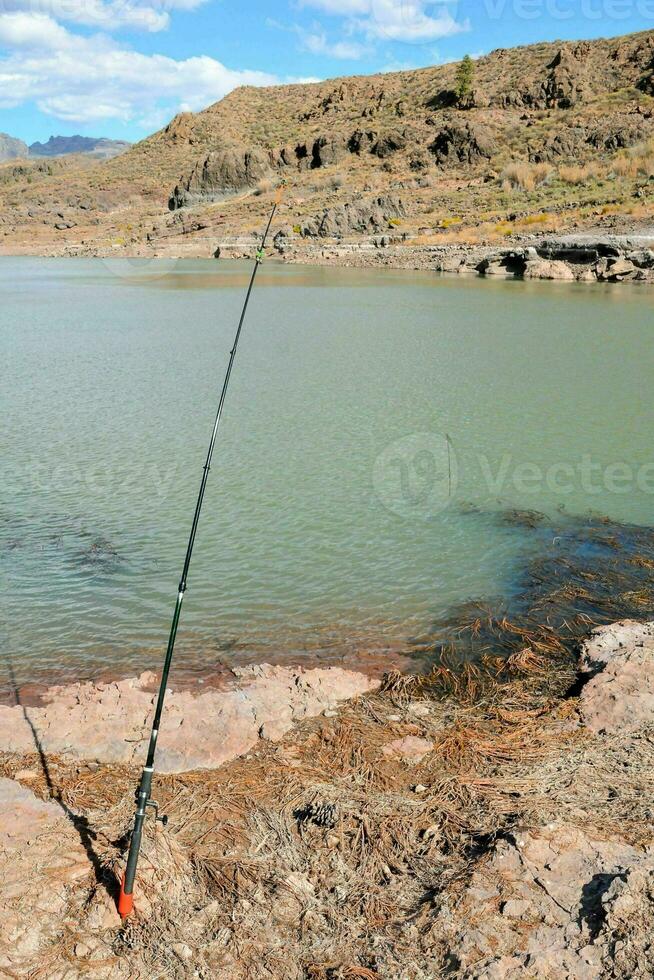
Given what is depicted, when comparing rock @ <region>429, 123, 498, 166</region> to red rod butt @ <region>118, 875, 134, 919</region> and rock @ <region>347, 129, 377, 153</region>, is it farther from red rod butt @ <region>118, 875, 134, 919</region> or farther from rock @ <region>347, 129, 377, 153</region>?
red rod butt @ <region>118, 875, 134, 919</region>

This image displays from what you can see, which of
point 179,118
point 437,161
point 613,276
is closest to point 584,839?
point 613,276

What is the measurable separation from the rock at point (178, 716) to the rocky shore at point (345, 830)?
2cm

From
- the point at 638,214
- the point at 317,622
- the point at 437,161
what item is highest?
the point at 437,161

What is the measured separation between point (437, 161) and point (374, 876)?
73.1 m

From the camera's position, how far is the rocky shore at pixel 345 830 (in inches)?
114

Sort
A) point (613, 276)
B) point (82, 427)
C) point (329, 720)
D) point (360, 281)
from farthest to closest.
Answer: point (360, 281) < point (613, 276) < point (82, 427) < point (329, 720)

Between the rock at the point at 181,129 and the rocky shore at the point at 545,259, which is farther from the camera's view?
the rock at the point at 181,129

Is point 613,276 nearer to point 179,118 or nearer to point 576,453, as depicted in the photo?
point 576,453

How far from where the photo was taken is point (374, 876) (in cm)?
330

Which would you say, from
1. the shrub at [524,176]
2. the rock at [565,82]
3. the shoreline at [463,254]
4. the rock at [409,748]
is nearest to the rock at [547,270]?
the shoreline at [463,254]

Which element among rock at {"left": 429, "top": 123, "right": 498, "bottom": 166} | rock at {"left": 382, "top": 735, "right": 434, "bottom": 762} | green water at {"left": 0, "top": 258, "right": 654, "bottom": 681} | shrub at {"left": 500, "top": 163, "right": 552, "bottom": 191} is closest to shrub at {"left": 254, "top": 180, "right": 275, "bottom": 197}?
rock at {"left": 429, "top": 123, "right": 498, "bottom": 166}

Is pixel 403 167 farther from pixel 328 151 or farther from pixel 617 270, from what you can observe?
pixel 617 270

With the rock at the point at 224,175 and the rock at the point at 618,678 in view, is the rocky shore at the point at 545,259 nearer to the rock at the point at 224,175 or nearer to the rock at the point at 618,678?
the rock at the point at 224,175

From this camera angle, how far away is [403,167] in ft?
231
